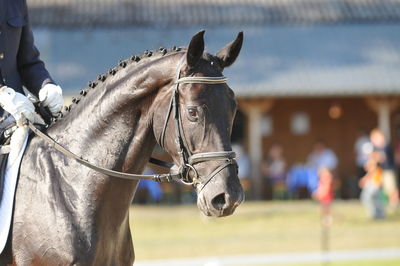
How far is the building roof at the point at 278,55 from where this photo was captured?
2520cm

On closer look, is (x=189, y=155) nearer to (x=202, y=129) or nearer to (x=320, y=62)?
(x=202, y=129)

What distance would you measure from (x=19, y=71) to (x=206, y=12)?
23.5 metres

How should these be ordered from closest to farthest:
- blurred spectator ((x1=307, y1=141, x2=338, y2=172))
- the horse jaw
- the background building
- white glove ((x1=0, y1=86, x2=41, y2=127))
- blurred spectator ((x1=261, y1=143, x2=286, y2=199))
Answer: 1. the horse jaw
2. white glove ((x1=0, y1=86, x2=41, y2=127))
3. blurred spectator ((x1=307, y1=141, x2=338, y2=172))
4. blurred spectator ((x1=261, y1=143, x2=286, y2=199))
5. the background building

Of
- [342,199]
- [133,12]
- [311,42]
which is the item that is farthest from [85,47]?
[342,199]

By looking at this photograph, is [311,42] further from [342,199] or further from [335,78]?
[342,199]

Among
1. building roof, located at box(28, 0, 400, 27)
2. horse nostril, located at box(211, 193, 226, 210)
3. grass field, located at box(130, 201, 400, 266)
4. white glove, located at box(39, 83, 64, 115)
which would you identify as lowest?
horse nostril, located at box(211, 193, 226, 210)

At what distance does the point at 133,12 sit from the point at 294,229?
12.2 m

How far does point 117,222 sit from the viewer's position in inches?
189

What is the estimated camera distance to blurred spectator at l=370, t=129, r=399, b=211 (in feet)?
68.7

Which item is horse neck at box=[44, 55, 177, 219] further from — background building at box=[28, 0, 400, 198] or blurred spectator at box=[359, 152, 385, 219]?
background building at box=[28, 0, 400, 198]

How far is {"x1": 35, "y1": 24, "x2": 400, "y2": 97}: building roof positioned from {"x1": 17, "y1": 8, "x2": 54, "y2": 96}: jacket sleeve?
19336 mm

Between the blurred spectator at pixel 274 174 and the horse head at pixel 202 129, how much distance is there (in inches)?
784

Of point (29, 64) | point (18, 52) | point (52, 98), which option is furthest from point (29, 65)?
point (52, 98)

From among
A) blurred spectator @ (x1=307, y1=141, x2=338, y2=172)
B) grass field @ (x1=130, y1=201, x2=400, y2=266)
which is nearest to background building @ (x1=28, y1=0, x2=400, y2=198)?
blurred spectator @ (x1=307, y1=141, x2=338, y2=172)
